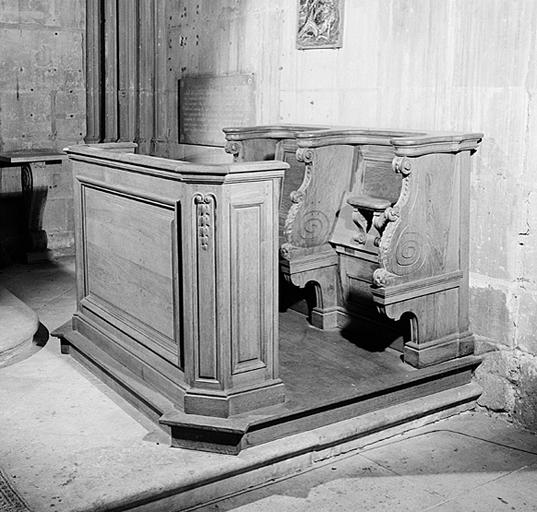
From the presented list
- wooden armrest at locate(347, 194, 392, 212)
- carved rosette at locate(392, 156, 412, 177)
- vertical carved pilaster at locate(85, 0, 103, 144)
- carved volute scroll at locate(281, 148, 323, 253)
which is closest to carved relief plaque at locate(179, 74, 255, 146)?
vertical carved pilaster at locate(85, 0, 103, 144)

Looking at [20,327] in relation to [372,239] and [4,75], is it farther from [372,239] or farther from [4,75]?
[4,75]

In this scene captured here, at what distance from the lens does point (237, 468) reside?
9.20 feet

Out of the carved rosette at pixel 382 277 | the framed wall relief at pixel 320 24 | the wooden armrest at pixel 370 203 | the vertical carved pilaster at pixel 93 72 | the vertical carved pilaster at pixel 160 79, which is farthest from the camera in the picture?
the vertical carved pilaster at pixel 93 72

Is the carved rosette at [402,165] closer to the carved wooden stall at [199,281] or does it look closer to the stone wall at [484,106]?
the stone wall at [484,106]

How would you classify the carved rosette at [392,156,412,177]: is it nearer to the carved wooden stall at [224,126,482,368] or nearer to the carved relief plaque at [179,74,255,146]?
the carved wooden stall at [224,126,482,368]

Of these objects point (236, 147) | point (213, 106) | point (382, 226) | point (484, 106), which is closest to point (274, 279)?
point (382, 226)

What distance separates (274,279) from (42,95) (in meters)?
3.97

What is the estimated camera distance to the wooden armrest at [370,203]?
342 centimetres

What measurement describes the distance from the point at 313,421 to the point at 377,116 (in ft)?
5.31

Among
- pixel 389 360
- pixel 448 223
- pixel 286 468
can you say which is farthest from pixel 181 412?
pixel 448 223

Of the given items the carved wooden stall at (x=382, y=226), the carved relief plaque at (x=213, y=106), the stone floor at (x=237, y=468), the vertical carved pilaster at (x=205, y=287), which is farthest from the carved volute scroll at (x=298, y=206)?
the carved relief plaque at (x=213, y=106)

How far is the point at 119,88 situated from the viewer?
245 inches

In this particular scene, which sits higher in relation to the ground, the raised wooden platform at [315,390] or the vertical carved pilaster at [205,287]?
the vertical carved pilaster at [205,287]

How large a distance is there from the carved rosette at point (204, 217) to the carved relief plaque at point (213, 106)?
2265 mm
